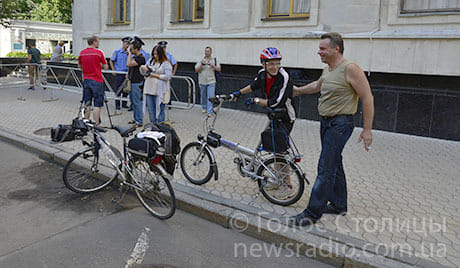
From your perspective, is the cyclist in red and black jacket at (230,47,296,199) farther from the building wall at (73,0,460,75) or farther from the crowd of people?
the building wall at (73,0,460,75)

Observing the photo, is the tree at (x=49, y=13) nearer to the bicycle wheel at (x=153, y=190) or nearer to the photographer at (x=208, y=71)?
the photographer at (x=208, y=71)

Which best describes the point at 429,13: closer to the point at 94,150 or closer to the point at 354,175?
the point at 354,175

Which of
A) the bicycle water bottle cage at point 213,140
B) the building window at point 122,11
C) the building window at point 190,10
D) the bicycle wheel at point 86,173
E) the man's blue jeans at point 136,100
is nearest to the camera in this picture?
the bicycle water bottle cage at point 213,140

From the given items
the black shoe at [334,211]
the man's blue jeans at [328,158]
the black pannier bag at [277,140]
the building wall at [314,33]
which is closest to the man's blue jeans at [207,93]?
the building wall at [314,33]

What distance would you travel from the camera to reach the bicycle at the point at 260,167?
466 centimetres

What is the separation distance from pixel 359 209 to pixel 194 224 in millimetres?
1931

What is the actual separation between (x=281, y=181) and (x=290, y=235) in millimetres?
851

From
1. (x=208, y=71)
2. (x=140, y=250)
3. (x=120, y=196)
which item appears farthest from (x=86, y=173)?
(x=208, y=71)

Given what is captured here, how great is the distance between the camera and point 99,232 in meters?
4.21

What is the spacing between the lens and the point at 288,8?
11.1 meters

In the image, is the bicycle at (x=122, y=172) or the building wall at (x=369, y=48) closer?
the bicycle at (x=122, y=172)

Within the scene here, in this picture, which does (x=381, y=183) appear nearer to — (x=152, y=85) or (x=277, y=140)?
(x=277, y=140)

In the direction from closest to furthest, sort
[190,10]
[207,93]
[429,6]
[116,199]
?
1. [116,199]
2. [429,6]
3. [207,93]
4. [190,10]

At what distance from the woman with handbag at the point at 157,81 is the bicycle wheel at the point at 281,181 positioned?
4.42 meters
